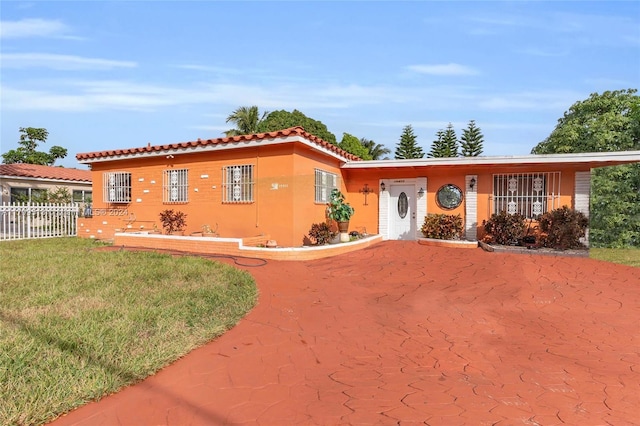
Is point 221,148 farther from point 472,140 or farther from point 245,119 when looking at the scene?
point 472,140

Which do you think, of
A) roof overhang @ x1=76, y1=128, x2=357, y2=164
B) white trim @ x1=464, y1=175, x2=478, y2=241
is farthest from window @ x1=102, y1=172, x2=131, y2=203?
white trim @ x1=464, y1=175, x2=478, y2=241

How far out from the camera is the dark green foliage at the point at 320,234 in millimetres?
11078

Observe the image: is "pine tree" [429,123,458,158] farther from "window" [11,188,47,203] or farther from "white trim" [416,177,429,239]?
"window" [11,188,47,203]

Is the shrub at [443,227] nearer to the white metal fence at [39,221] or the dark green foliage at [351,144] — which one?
the white metal fence at [39,221]

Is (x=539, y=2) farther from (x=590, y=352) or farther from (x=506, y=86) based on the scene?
(x=590, y=352)

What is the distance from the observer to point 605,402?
2.93m

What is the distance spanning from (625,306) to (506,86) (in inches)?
342

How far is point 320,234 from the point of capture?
11.1m

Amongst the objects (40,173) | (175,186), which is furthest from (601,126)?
(40,173)

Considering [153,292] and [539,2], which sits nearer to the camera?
[153,292]

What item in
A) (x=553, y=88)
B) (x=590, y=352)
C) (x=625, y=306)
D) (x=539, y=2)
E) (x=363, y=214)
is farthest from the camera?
(x=363, y=214)

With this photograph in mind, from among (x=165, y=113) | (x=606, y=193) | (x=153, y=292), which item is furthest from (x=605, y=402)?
(x=606, y=193)

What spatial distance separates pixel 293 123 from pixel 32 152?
2955cm

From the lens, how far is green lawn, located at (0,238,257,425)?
3000 millimetres
